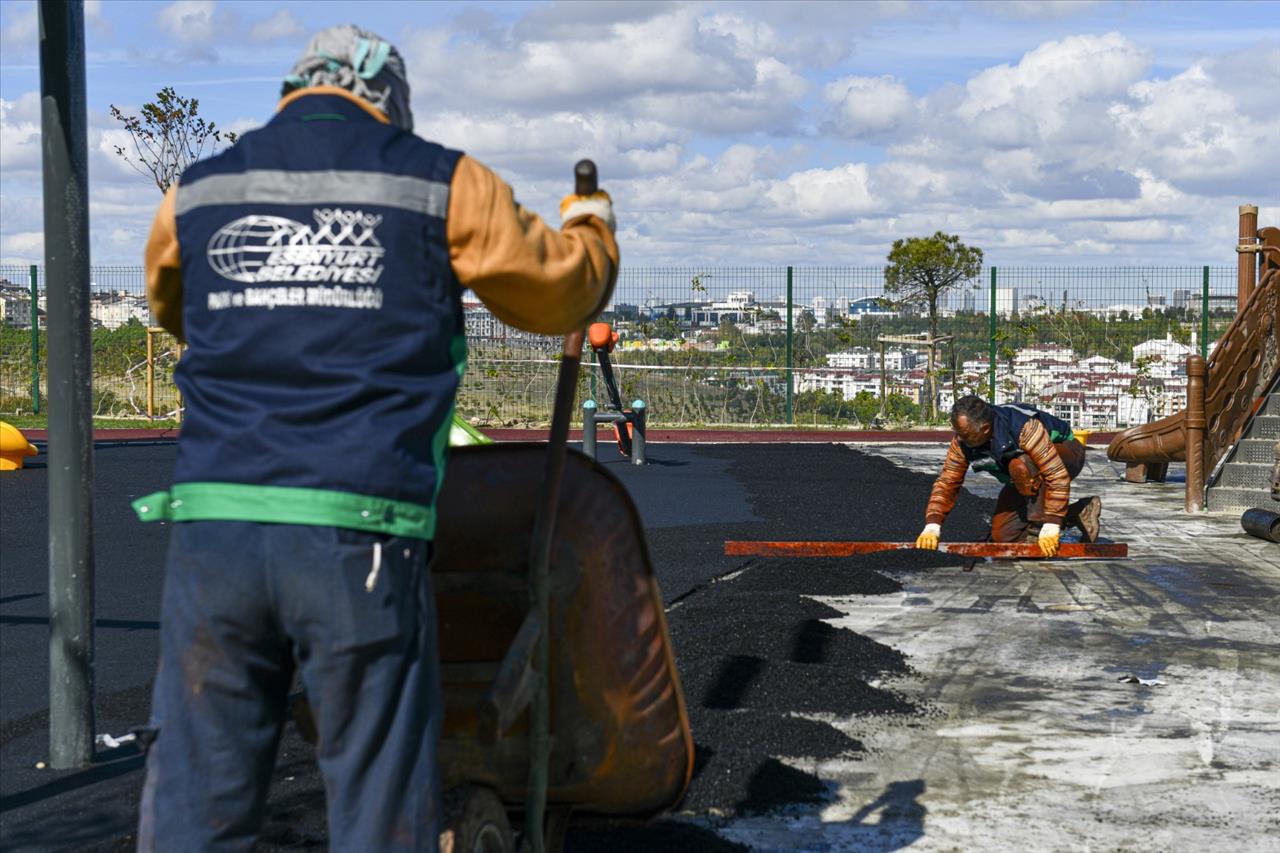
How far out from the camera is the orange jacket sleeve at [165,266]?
2932mm

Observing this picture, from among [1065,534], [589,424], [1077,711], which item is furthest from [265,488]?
[589,424]

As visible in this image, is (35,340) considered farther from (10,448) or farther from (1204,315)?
(1204,315)

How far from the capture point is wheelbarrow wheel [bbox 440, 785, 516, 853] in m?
3.03

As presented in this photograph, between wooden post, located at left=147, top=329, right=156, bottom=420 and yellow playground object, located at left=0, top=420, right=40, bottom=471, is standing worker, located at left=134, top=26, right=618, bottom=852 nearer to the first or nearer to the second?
yellow playground object, located at left=0, top=420, right=40, bottom=471

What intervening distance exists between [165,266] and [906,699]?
4177 millimetres

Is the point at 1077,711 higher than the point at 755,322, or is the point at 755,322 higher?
the point at 755,322

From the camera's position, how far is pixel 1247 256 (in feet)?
51.5

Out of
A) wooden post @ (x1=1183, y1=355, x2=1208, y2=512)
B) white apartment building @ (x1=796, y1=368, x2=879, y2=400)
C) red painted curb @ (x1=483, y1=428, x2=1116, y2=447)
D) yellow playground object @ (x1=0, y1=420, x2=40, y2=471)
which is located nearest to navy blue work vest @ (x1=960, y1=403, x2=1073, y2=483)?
wooden post @ (x1=1183, y1=355, x2=1208, y2=512)

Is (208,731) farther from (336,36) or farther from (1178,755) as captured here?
(1178,755)

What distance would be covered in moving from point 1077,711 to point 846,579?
3180mm

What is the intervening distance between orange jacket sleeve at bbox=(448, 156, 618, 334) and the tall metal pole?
2.70m

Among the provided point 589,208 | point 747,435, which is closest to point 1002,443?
point 589,208

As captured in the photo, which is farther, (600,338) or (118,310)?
(118,310)

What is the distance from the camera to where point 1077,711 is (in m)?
6.14
